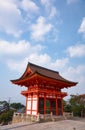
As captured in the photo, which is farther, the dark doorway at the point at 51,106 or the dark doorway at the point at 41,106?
the dark doorway at the point at 51,106

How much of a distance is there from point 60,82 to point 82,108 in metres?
11.3

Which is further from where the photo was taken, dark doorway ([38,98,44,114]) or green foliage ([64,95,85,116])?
green foliage ([64,95,85,116])

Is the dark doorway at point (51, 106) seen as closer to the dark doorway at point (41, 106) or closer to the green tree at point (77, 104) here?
the dark doorway at point (41, 106)

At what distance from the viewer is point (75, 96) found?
126 feet

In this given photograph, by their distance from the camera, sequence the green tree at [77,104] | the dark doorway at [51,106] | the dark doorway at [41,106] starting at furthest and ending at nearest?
the green tree at [77,104]
the dark doorway at [51,106]
the dark doorway at [41,106]

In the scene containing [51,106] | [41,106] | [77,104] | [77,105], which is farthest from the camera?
[77,104]

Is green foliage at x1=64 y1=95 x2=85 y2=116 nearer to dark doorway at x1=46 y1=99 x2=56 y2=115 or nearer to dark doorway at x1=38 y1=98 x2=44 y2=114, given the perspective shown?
dark doorway at x1=46 y1=99 x2=56 y2=115

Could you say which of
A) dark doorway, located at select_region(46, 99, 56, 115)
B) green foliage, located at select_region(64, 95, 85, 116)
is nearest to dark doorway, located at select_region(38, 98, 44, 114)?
dark doorway, located at select_region(46, 99, 56, 115)

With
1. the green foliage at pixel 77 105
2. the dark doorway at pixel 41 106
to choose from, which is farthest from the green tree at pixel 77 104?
the dark doorway at pixel 41 106

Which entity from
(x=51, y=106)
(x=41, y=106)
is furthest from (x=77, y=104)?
(x=41, y=106)

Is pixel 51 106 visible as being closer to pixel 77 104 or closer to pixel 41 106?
pixel 41 106

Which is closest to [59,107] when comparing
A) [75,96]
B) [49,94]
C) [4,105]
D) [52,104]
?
[52,104]

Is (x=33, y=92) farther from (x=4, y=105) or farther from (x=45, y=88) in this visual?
(x=4, y=105)

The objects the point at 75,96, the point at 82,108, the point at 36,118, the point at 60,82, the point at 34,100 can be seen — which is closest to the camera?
the point at 36,118
